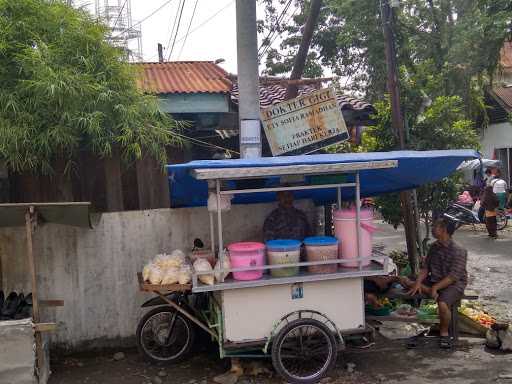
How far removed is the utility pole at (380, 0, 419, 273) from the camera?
7344mm

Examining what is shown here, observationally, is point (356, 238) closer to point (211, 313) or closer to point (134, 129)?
point (211, 313)

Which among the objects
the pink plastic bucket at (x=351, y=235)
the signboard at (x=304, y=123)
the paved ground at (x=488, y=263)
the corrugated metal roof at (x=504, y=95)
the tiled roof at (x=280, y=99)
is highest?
the corrugated metal roof at (x=504, y=95)

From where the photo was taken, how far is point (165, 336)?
541 centimetres

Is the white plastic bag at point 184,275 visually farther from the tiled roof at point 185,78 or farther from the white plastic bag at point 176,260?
the tiled roof at point 185,78

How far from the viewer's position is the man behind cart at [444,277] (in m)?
5.46

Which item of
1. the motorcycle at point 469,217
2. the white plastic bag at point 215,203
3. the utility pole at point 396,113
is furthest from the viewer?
the motorcycle at point 469,217

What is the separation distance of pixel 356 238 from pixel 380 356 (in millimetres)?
1405

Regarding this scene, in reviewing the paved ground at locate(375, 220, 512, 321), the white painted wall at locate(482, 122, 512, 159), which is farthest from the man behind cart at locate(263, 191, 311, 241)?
the white painted wall at locate(482, 122, 512, 159)

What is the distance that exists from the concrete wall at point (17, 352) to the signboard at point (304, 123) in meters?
3.90

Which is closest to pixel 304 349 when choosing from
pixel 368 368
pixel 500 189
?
pixel 368 368

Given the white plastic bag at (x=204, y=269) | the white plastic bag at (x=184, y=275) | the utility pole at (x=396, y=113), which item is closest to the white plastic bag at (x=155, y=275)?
the white plastic bag at (x=184, y=275)

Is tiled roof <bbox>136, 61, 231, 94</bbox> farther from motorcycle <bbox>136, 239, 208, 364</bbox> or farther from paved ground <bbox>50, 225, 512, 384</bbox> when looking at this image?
paved ground <bbox>50, 225, 512, 384</bbox>

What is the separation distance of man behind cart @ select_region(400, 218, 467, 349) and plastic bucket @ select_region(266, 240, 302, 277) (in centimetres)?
158

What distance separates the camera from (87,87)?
5.39 metres
